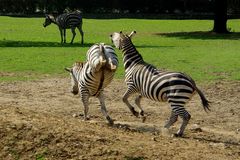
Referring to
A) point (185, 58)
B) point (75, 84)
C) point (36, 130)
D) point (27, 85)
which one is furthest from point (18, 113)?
point (185, 58)

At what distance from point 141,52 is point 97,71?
43.9 ft

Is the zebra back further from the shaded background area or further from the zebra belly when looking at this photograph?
the shaded background area

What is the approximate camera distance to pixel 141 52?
22688 millimetres

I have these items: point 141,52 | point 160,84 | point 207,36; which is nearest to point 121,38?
point 160,84

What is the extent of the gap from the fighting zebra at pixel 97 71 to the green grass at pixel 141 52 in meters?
6.37

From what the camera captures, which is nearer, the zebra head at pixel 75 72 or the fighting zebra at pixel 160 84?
the fighting zebra at pixel 160 84

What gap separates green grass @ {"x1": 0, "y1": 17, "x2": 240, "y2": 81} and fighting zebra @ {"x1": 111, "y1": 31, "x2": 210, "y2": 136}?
5669 mm

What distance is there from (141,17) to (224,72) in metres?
33.0

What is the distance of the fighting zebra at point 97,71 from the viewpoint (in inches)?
360

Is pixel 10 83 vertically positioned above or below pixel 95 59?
below

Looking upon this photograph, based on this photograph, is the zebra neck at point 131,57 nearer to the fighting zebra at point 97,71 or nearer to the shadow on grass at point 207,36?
the fighting zebra at point 97,71

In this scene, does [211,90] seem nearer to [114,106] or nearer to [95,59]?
[114,106]

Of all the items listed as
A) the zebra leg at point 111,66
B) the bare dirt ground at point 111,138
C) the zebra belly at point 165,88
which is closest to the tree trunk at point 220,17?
the bare dirt ground at point 111,138

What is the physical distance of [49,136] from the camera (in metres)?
6.89
